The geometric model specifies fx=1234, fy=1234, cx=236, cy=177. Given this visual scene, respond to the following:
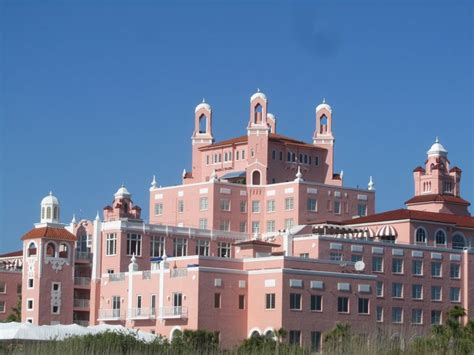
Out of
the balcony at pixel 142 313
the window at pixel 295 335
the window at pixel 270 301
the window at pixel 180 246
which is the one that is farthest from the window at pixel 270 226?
the window at pixel 295 335

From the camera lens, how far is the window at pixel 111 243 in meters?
115

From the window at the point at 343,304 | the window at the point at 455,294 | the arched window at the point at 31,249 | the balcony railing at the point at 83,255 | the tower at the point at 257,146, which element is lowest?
the window at the point at 343,304

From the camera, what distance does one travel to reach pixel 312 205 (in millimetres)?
123938

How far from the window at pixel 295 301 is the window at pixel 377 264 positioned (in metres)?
13.1

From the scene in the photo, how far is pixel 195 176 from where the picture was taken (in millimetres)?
135375

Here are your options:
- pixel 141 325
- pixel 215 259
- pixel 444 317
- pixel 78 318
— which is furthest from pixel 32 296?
pixel 444 317

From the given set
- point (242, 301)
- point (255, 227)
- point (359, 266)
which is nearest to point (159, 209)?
point (255, 227)

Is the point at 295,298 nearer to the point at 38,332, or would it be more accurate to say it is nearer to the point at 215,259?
the point at 215,259

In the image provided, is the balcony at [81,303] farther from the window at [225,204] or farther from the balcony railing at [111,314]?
the window at [225,204]

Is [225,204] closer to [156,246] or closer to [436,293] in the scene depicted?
[156,246]

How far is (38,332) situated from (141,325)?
22.1 metres

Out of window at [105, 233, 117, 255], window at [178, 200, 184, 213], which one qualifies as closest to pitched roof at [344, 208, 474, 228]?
window at [178, 200, 184, 213]

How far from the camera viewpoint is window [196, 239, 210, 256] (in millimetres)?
119250

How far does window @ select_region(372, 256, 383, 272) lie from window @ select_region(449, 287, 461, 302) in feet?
27.0
